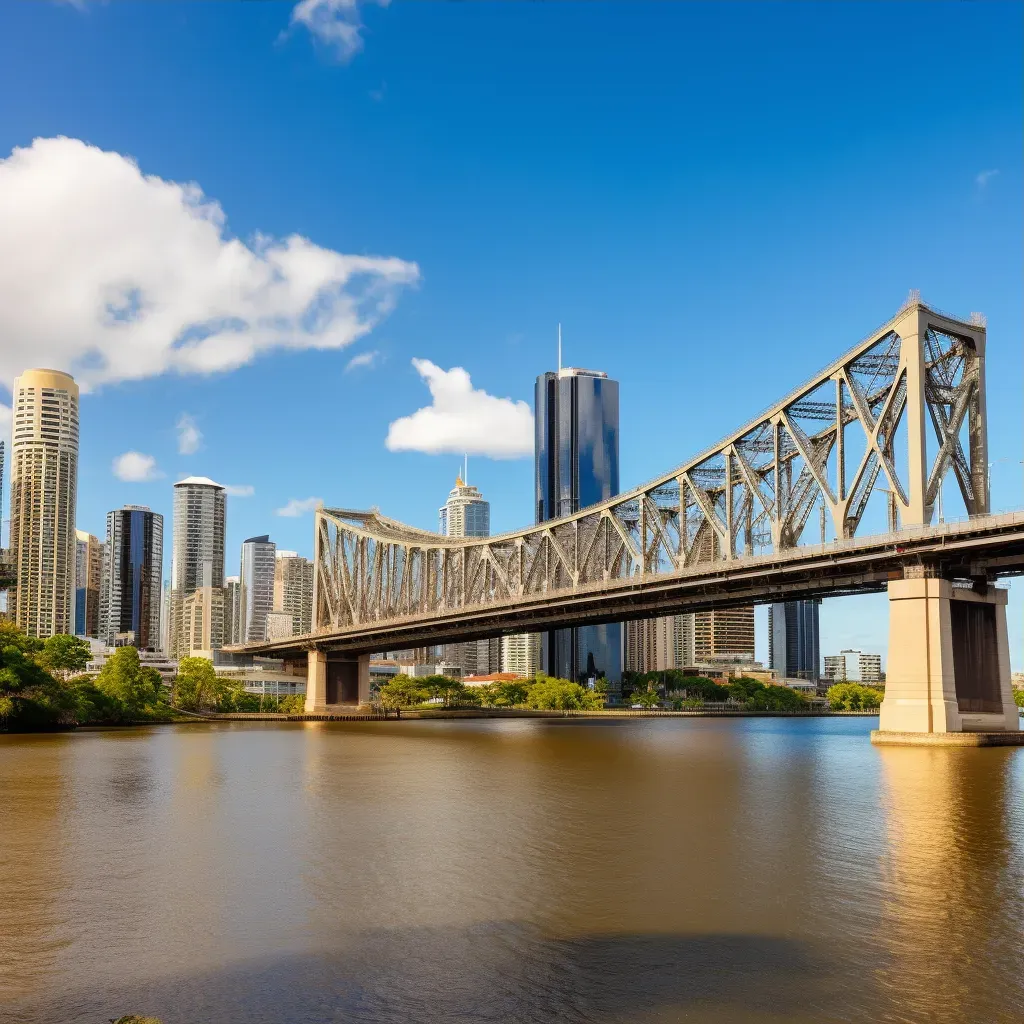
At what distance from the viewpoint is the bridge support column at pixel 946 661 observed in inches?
2207

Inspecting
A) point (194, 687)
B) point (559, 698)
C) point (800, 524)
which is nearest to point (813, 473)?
point (800, 524)

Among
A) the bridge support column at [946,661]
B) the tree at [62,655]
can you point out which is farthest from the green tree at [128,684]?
the bridge support column at [946,661]

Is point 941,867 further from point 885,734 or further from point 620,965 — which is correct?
point 885,734

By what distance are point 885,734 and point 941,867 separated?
3537 centimetres

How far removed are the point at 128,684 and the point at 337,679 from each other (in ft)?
137

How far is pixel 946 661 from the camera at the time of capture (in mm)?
55938

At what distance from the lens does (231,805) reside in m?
36.8

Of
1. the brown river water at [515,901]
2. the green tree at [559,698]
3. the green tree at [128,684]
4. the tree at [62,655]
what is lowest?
the green tree at [559,698]

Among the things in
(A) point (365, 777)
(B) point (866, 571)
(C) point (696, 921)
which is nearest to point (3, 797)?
(A) point (365, 777)

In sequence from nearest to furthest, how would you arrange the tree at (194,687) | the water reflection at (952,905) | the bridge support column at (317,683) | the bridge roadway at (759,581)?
the water reflection at (952,905) < the bridge roadway at (759,581) < the tree at (194,687) < the bridge support column at (317,683)

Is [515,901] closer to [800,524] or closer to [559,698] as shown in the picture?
[800,524]

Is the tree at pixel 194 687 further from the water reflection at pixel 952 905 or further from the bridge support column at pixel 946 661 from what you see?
the water reflection at pixel 952 905

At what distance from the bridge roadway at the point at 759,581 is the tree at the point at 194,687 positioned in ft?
70.3

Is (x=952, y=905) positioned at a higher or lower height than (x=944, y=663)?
lower
